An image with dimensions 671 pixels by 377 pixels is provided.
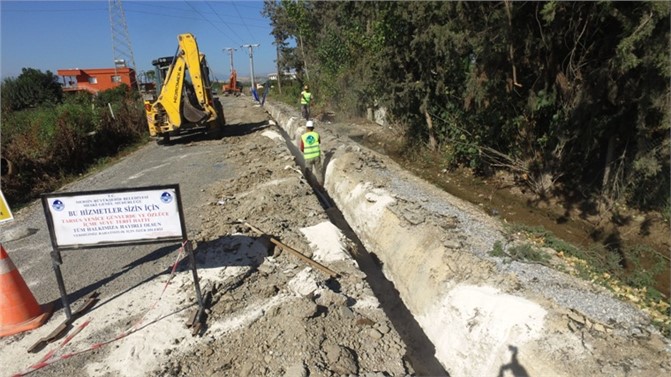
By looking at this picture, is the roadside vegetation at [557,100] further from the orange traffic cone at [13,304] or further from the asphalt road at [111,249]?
the orange traffic cone at [13,304]

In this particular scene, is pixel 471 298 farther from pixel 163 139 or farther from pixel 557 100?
pixel 163 139

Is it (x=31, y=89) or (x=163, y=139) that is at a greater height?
(x=31, y=89)

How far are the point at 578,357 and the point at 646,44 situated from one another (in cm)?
383

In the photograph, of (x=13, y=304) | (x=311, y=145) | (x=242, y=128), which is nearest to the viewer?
(x=13, y=304)

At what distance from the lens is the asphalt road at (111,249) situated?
5367 millimetres

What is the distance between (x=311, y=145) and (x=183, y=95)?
19.6 feet

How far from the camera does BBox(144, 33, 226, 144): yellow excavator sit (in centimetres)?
1252

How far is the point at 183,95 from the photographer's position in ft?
42.4

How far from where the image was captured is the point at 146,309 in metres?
4.66

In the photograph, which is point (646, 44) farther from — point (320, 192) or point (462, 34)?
point (320, 192)

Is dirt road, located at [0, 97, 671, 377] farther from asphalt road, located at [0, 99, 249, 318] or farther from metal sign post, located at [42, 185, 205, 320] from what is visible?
metal sign post, located at [42, 185, 205, 320]

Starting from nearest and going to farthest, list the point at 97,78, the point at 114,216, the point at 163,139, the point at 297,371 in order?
the point at 297,371
the point at 114,216
the point at 163,139
the point at 97,78

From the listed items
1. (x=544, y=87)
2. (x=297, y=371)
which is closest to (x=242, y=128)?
(x=544, y=87)

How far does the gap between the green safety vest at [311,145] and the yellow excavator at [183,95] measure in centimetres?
534
